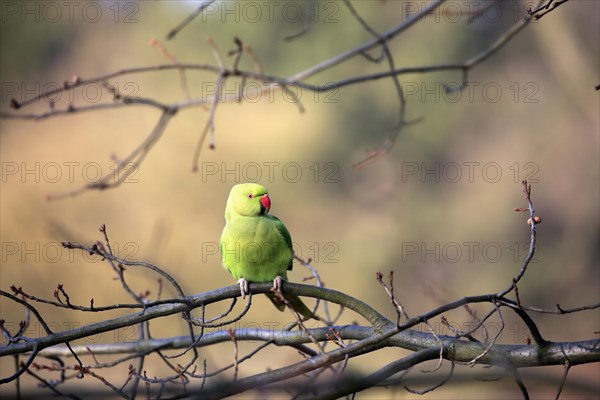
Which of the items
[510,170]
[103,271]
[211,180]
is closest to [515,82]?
[510,170]

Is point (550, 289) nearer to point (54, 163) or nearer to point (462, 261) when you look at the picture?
point (462, 261)

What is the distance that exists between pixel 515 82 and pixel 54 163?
973cm

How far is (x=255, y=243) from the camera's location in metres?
4.33

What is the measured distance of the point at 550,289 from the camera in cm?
1409

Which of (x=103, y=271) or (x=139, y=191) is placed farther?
(x=139, y=191)

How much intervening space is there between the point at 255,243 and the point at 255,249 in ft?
0.18

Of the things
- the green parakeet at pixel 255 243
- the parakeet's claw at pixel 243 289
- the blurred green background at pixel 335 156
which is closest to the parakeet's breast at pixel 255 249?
the green parakeet at pixel 255 243

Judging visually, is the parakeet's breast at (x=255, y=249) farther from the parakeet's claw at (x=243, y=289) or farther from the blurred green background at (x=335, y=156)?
the blurred green background at (x=335, y=156)

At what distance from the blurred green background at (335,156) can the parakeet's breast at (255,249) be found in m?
8.88

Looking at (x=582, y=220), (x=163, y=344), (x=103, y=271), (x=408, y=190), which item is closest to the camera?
(x=163, y=344)

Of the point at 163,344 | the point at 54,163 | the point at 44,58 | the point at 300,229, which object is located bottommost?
the point at 163,344

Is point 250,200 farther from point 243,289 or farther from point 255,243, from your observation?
point 243,289

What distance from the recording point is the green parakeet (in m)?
4.26

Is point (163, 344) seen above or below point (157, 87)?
below
